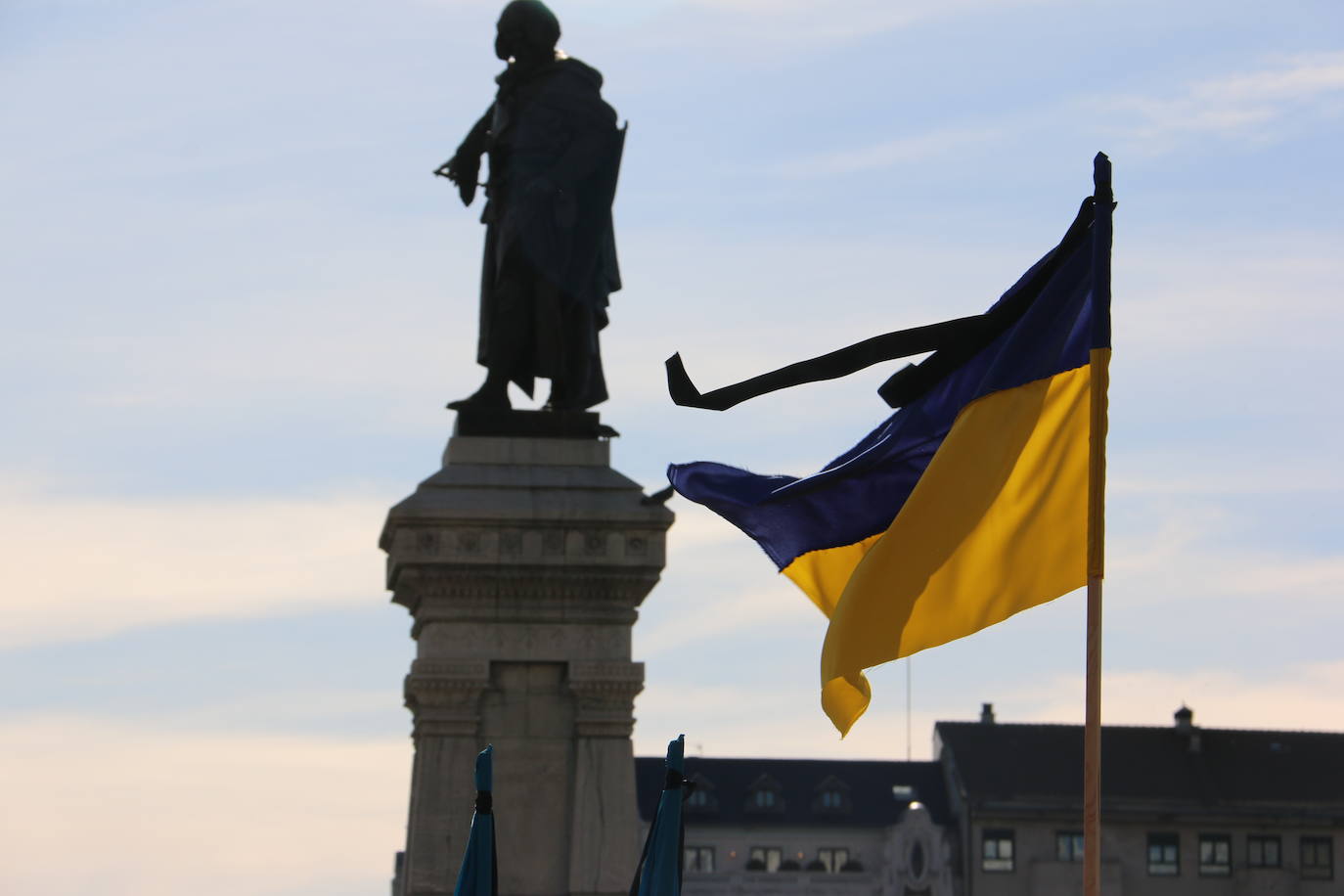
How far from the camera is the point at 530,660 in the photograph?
72.3 ft

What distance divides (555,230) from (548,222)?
0.30ft

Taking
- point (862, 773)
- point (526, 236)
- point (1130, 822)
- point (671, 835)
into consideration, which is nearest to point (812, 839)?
point (862, 773)

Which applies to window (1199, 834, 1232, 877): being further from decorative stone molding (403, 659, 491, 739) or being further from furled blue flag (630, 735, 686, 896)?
furled blue flag (630, 735, 686, 896)

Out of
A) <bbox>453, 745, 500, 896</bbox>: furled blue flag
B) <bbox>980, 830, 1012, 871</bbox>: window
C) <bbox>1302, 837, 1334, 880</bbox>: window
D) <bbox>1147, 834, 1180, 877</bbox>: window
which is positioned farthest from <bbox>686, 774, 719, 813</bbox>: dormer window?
<bbox>453, 745, 500, 896</bbox>: furled blue flag

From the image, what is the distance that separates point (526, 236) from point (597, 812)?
182 inches

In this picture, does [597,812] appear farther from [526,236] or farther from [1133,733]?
[1133,733]

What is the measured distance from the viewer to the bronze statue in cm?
2306

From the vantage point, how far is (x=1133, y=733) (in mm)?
112375

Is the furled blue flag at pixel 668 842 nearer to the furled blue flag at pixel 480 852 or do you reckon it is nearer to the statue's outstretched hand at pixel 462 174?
the furled blue flag at pixel 480 852

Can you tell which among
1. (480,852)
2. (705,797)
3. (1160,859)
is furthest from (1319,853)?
(480,852)

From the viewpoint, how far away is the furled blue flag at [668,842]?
1423 cm

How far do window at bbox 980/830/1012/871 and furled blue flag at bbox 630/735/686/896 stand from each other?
94.0 metres

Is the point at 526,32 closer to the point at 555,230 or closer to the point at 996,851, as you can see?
the point at 555,230

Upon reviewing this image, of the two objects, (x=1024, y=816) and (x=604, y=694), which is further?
(x=1024, y=816)
